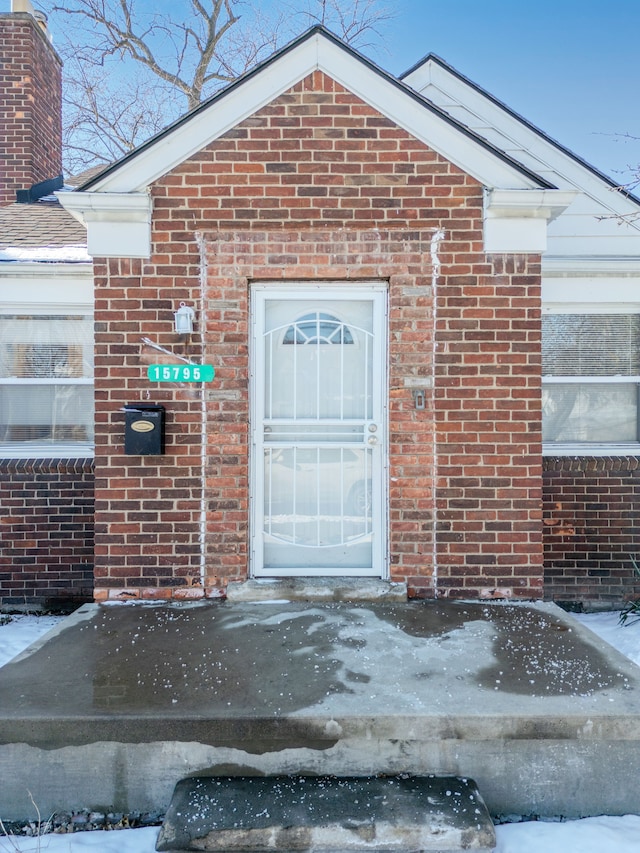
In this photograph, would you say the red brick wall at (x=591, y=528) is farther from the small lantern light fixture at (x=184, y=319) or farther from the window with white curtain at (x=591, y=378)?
the small lantern light fixture at (x=184, y=319)

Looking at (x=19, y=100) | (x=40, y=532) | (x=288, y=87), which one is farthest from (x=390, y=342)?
(x=19, y=100)

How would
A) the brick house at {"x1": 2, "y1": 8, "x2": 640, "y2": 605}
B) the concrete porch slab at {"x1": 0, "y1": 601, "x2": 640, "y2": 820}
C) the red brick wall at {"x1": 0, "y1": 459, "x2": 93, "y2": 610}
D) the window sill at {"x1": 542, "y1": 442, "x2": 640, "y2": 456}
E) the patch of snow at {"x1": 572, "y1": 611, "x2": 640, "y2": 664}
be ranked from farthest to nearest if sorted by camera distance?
the window sill at {"x1": 542, "y1": 442, "x2": 640, "y2": 456} → the red brick wall at {"x1": 0, "y1": 459, "x2": 93, "y2": 610} → the patch of snow at {"x1": 572, "y1": 611, "x2": 640, "y2": 664} → the brick house at {"x1": 2, "y1": 8, "x2": 640, "y2": 605} → the concrete porch slab at {"x1": 0, "y1": 601, "x2": 640, "y2": 820}

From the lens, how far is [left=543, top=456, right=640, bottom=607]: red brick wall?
5766mm

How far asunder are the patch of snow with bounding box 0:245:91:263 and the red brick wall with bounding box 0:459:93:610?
1.91 meters

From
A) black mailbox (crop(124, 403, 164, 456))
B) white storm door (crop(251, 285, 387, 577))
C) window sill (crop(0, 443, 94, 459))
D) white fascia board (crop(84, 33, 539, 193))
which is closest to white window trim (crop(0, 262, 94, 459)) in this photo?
window sill (crop(0, 443, 94, 459))

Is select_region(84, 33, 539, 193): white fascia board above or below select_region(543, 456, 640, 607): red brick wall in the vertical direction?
above

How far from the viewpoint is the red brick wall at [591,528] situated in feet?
18.9

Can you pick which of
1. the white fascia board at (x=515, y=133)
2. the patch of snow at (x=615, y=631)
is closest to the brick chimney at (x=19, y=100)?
the white fascia board at (x=515, y=133)

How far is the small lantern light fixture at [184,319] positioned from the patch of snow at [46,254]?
1761mm

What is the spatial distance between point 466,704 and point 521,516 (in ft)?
6.30

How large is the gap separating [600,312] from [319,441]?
331cm

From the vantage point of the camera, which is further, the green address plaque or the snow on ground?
the green address plaque

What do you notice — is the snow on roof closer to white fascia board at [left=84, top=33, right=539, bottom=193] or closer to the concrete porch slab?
white fascia board at [left=84, top=33, right=539, bottom=193]

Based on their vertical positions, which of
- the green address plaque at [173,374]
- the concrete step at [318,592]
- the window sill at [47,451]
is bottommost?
the concrete step at [318,592]
